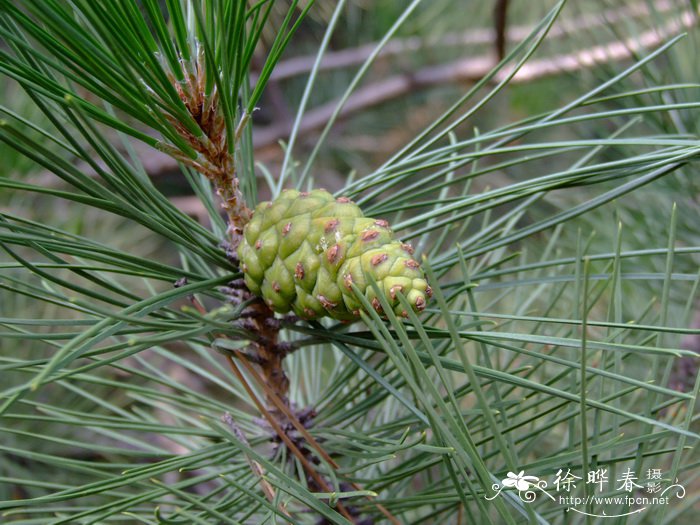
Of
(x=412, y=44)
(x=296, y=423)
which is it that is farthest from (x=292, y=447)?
(x=412, y=44)

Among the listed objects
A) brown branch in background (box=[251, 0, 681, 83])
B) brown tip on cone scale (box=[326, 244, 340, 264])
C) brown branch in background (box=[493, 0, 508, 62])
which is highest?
brown branch in background (box=[251, 0, 681, 83])

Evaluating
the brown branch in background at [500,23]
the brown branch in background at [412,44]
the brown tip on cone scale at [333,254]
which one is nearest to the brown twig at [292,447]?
the brown tip on cone scale at [333,254]

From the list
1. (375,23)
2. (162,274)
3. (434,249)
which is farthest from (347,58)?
(162,274)

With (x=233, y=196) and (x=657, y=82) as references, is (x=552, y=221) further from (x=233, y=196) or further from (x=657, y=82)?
(x=657, y=82)

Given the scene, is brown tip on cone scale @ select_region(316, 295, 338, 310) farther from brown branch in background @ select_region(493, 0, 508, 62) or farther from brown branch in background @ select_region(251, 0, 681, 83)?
brown branch in background @ select_region(251, 0, 681, 83)
